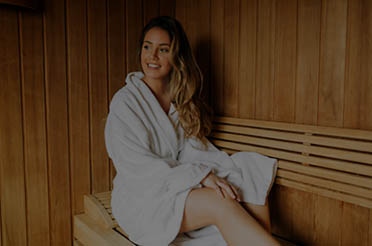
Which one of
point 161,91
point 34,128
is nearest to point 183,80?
point 161,91

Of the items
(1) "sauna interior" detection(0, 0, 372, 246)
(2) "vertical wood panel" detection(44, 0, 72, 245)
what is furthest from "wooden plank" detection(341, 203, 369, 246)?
(2) "vertical wood panel" detection(44, 0, 72, 245)

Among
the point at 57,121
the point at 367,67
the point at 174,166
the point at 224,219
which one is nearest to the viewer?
the point at 224,219

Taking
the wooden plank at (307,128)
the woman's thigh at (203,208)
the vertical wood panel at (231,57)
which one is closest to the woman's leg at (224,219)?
the woman's thigh at (203,208)

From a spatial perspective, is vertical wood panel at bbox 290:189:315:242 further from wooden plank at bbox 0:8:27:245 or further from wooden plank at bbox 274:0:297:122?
wooden plank at bbox 0:8:27:245

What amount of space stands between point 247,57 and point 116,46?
2.41 feet

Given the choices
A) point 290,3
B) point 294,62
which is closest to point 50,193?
point 294,62

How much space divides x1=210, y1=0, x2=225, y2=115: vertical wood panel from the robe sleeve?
1.81 feet

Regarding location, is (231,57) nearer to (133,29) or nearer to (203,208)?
(133,29)

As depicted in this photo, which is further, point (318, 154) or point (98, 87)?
point (98, 87)

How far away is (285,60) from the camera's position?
1762 mm

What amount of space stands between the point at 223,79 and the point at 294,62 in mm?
454

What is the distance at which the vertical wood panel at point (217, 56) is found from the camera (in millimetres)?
2082

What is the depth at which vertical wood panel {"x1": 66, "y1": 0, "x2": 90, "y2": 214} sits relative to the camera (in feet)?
6.54

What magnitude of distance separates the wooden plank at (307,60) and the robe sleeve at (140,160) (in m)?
0.52
